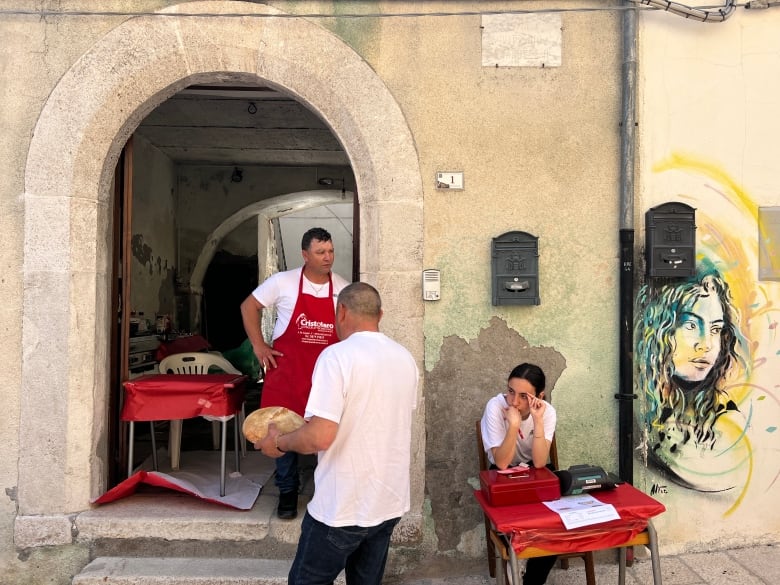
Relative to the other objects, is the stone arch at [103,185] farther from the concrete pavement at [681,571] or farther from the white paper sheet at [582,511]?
the white paper sheet at [582,511]

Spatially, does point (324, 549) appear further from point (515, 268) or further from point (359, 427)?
point (515, 268)

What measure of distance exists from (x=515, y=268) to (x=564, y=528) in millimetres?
1558

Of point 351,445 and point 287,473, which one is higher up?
point 351,445

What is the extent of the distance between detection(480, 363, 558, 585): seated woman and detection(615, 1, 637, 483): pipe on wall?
2.55 ft

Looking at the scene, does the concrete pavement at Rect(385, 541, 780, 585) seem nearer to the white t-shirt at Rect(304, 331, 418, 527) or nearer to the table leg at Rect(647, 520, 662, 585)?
the table leg at Rect(647, 520, 662, 585)

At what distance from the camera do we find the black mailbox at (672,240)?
3689 mm

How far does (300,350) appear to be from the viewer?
12.2ft

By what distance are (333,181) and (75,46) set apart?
4.94m

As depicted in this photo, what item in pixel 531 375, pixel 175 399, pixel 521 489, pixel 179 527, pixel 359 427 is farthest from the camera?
pixel 175 399

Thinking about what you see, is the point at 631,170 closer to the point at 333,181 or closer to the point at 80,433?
the point at 80,433

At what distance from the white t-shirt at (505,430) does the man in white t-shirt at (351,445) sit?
0.91 meters

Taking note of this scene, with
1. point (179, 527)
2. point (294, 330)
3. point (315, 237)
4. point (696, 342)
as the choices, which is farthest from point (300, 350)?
point (696, 342)

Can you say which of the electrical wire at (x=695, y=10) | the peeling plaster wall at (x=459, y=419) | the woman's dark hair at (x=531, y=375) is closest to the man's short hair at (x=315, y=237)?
the peeling plaster wall at (x=459, y=419)

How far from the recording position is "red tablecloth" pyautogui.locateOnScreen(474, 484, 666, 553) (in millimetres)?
2605
